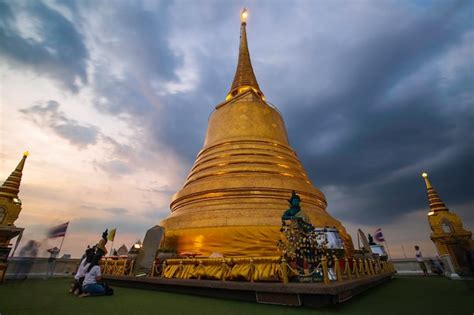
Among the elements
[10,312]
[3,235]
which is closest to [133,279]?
[10,312]

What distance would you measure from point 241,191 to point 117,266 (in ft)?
17.4

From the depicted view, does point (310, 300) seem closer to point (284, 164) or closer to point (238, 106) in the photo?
point (284, 164)

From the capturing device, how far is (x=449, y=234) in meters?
12.9

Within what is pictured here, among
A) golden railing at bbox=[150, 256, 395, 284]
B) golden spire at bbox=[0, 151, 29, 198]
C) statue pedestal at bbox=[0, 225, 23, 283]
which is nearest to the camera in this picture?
golden railing at bbox=[150, 256, 395, 284]

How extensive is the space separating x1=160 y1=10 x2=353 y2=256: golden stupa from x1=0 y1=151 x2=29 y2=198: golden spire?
6.29 meters

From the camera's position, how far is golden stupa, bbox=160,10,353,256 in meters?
8.63

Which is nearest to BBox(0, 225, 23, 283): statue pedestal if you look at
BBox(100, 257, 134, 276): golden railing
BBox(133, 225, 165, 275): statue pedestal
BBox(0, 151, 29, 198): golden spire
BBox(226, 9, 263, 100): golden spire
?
BBox(0, 151, 29, 198): golden spire

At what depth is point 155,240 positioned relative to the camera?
834cm

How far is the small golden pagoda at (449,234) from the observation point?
40.4 ft

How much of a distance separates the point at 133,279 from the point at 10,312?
12.0 ft

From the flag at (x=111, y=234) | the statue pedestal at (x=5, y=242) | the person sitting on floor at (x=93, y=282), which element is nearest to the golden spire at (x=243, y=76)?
the flag at (x=111, y=234)

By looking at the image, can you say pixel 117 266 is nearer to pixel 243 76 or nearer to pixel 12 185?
pixel 12 185

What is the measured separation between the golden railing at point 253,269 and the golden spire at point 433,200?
10266 millimetres

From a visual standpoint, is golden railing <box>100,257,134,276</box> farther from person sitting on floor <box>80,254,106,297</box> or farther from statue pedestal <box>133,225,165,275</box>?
person sitting on floor <box>80,254,106,297</box>
